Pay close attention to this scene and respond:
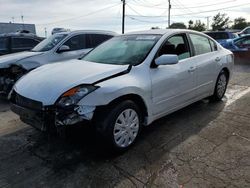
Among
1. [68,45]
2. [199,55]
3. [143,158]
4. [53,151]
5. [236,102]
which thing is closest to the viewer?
[143,158]

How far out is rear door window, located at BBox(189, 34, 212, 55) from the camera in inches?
185

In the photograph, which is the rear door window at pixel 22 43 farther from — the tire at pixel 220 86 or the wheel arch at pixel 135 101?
the wheel arch at pixel 135 101

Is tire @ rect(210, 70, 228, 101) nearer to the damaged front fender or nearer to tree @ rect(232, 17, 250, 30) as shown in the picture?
the damaged front fender

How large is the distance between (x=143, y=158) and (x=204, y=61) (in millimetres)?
2395

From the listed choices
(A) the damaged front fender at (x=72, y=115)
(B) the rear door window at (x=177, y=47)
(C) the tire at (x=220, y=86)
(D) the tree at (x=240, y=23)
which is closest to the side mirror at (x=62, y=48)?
(B) the rear door window at (x=177, y=47)

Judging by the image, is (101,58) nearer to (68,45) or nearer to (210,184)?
(210,184)

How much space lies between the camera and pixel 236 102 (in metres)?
5.54

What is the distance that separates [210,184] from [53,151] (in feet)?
6.79

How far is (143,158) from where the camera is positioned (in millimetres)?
3293

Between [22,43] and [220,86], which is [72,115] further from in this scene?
[22,43]

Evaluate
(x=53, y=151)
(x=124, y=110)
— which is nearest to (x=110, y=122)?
(x=124, y=110)

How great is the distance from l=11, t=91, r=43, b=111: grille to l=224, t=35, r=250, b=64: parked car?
1008cm

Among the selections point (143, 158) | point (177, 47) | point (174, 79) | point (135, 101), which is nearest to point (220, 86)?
point (177, 47)

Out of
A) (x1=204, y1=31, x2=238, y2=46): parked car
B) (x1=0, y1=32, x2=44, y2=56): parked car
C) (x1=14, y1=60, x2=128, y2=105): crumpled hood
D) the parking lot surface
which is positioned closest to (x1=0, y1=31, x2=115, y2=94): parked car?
the parking lot surface
